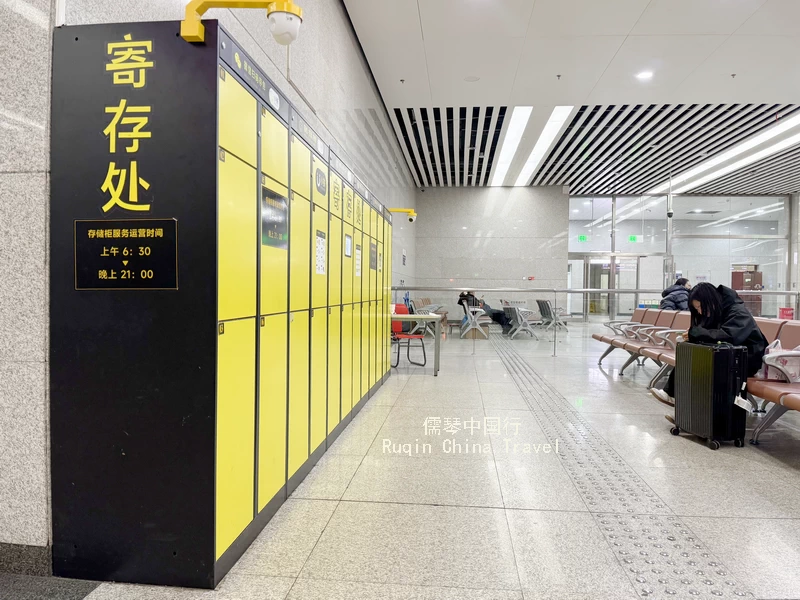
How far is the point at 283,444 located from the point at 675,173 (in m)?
13.5

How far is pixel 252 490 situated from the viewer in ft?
6.81

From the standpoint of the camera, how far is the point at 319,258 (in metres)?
3.03

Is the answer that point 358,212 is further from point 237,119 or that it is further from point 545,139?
point 545,139

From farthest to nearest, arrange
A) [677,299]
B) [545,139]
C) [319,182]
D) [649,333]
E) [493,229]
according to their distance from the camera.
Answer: [493,229] < [545,139] < [677,299] < [649,333] < [319,182]

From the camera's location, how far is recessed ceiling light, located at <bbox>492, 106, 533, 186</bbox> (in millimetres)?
8789

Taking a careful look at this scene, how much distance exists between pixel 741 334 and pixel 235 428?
368 centimetres

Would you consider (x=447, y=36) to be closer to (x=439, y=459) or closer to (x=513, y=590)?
(x=439, y=459)

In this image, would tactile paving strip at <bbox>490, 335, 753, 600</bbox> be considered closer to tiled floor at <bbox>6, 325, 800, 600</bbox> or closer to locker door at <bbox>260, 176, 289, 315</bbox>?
tiled floor at <bbox>6, 325, 800, 600</bbox>

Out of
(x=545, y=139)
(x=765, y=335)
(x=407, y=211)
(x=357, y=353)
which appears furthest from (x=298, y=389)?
(x=545, y=139)

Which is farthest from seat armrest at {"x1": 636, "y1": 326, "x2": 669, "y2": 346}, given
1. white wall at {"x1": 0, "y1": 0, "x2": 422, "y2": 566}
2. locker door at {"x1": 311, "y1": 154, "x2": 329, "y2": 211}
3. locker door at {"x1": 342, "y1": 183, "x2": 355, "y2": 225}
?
white wall at {"x1": 0, "y1": 0, "x2": 422, "y2": 566}

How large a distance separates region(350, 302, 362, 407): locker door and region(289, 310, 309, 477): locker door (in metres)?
1.28

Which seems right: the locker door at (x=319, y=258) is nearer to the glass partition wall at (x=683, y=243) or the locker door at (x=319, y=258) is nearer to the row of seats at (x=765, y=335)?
the row of seats at (x=765, y=335)

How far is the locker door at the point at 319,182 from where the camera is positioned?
290cm

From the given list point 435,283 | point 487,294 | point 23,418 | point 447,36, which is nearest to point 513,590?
point 23,418
